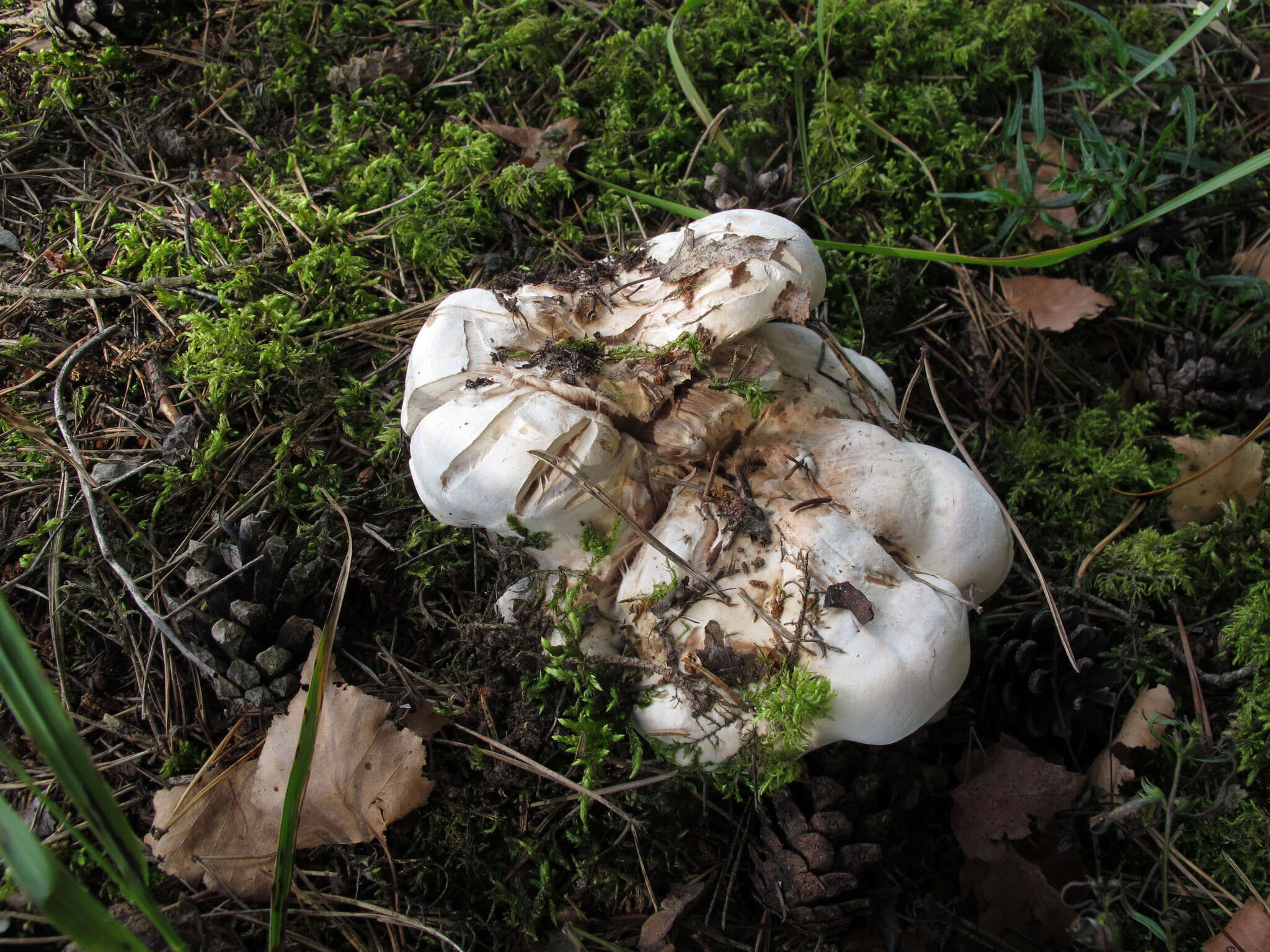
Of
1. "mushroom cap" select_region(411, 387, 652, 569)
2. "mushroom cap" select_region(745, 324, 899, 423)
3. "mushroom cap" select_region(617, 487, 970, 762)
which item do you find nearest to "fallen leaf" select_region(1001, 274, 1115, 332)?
"mushroom cap" select_region(745, 324, 899, 423)

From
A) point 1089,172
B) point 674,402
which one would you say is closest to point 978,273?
point 1089,172

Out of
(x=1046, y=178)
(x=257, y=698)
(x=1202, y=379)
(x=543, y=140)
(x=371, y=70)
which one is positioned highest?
(x=371, y=70)

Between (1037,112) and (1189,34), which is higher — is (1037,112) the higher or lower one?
the lower one

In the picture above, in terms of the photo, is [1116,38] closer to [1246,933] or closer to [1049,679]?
[1049,679]

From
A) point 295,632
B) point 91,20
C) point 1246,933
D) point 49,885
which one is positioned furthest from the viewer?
point 91,20

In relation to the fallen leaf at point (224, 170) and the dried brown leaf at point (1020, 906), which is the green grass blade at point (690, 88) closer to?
the fallen leaf at point (224, 170)

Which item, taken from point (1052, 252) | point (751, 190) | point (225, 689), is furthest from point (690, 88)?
point (225, 689)

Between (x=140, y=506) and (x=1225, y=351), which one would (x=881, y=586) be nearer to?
(x=1225, y=351)
